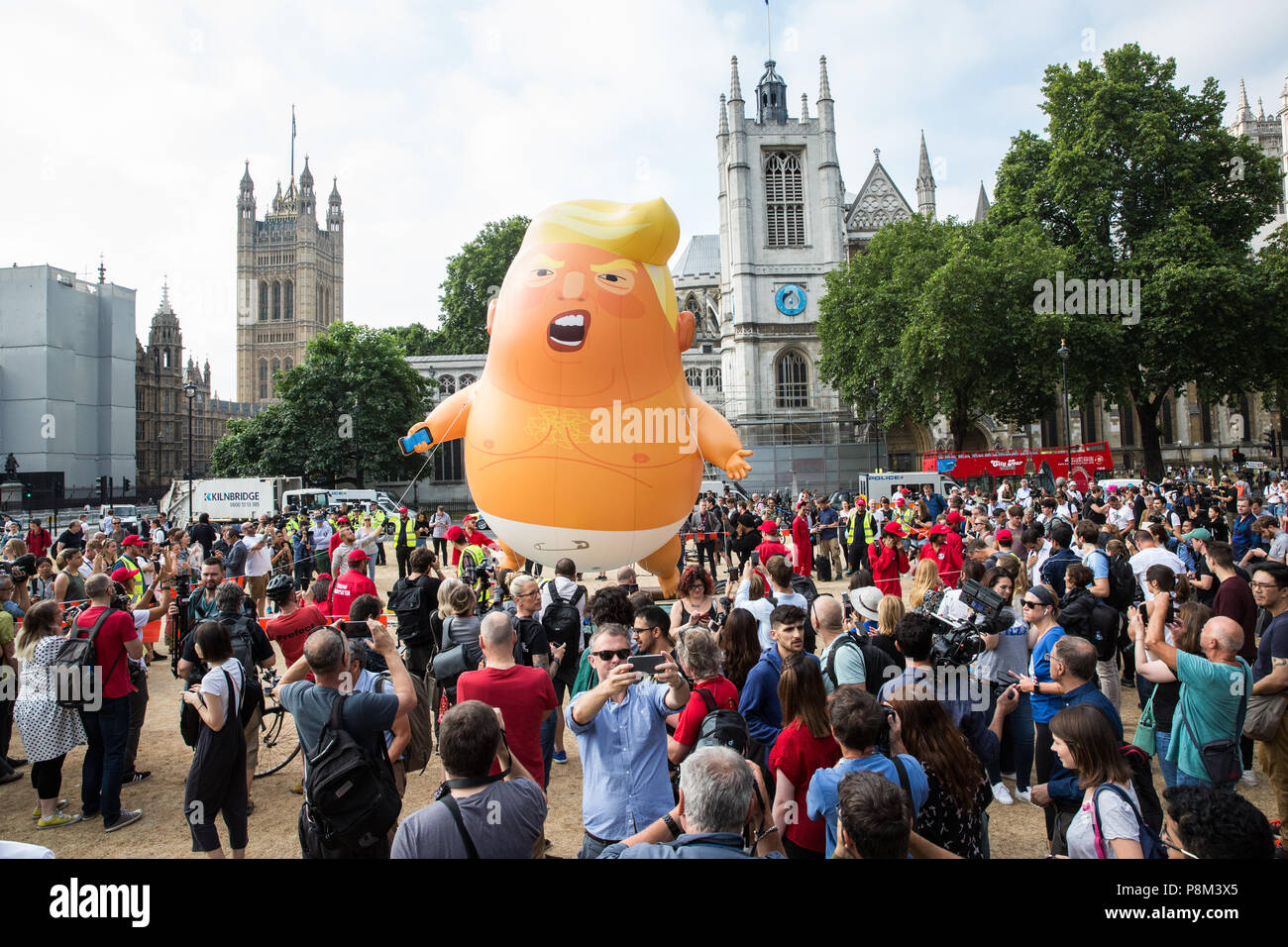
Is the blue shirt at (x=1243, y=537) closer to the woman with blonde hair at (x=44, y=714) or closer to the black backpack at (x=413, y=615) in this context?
the black backpack at (x=413, y=615)

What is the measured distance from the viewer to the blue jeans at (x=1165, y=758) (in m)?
4.71

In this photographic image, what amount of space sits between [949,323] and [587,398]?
23424 millimetres

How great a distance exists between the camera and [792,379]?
46.7 m

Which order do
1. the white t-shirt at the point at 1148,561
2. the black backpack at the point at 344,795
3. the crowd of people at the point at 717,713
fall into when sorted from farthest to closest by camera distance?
the white t-shirt at the point at 1148,561, the black backpack at the point at 344,795, the crowd of people at the point at 717,713

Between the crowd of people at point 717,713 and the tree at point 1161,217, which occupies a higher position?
the tree at point 1161,217

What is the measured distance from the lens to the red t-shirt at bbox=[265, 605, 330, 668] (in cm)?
620

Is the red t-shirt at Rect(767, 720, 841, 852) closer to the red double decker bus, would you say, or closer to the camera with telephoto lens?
the camera with telephoto lens

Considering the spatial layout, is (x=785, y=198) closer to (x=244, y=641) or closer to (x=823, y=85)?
(x=823, y=85)

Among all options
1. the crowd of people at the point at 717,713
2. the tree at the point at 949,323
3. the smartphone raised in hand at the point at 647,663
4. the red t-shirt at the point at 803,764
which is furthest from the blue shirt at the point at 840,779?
the tree at the point at 949,323

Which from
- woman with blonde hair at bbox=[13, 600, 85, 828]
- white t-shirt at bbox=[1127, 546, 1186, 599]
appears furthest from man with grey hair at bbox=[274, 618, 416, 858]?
white t-shirt at bbox=[1127, 546, 1186, 599]

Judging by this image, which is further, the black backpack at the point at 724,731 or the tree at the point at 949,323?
the tree at the point at 949,323

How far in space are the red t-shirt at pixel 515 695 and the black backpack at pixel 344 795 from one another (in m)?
0.71

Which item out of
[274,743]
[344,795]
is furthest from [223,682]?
[274,743]

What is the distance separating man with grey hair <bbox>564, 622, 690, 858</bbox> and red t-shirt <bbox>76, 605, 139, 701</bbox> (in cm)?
416
